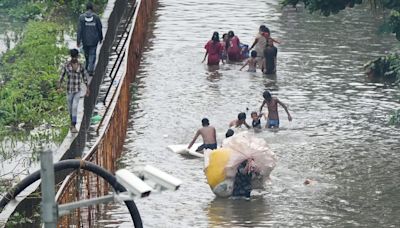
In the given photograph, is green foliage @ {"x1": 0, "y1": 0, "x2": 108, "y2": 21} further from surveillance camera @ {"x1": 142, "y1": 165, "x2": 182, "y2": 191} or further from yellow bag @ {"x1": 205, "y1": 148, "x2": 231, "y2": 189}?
surveillance camera @ {"x1": 142, "y1": 165, "x2": 182, "y2": 191}

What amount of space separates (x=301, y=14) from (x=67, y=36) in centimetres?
792

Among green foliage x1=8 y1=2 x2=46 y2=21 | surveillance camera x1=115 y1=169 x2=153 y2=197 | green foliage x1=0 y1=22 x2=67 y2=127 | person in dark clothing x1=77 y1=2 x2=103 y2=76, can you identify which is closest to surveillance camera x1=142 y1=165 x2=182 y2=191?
surveillance camera x1=115 y1=169 x2=153 y2=197

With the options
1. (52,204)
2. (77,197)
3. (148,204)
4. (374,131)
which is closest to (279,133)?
(374,131)

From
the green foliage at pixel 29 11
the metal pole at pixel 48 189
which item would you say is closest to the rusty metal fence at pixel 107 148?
the metal pole at pixel 48 189

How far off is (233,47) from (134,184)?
938 inches

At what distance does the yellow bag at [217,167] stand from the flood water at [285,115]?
340mm

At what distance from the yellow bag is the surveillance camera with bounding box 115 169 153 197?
36.8 feet

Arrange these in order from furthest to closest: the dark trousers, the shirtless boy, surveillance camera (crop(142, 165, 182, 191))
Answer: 1. the dark trousers
2. the shirtless boy
3. surveillance camera (crop(142, 165, 182, 191))

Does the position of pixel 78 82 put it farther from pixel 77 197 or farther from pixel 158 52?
pixel 158 52

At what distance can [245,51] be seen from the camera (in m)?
34.1

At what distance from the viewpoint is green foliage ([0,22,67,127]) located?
28141mm

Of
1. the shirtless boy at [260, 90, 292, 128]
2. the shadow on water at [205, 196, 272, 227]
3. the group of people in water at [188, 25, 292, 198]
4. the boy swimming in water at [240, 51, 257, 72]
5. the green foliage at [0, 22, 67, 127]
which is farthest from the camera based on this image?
the boy swimming in water at [240, 51, 257, 72]

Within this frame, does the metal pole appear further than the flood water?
No

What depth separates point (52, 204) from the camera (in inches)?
400
